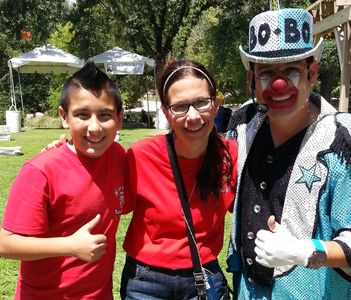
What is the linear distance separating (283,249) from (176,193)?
0.65 m

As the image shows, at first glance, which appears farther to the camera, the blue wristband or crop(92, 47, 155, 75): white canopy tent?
crop(92, 47, 155, 75): white canopy tent

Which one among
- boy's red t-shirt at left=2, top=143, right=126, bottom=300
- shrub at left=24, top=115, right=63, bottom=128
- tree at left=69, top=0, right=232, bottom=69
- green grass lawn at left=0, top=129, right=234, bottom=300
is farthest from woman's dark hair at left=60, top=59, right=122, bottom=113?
tree at left=69, top=0, right=232, bottom=69

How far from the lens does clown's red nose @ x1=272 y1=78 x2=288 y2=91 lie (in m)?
1.97

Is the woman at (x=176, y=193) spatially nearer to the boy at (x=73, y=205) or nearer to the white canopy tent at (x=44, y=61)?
the boy at (x=73, y=205)

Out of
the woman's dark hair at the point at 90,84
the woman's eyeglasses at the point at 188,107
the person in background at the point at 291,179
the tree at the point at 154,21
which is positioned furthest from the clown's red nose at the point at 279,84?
the tree at the point at 154,21

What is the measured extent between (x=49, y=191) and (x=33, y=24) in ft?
55.2

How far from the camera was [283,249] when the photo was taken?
1.68 meters

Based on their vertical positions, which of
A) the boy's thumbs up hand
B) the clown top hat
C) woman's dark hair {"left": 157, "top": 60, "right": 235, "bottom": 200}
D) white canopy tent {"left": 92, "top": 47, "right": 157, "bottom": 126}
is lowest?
white canopy tent {"left": 92, "top": 47, "right": 157, "bottom": 126}

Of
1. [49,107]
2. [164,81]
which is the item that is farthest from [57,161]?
[49,107]

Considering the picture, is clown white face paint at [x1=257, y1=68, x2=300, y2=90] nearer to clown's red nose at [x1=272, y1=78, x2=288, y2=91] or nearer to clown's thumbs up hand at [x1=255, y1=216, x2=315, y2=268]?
clown's red nose at [x1=272, y1=78, x2=288, y2=91]

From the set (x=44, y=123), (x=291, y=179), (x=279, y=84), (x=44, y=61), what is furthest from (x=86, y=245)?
(x=44, y=123)

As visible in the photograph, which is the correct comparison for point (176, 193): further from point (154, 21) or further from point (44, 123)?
point (154, 21)

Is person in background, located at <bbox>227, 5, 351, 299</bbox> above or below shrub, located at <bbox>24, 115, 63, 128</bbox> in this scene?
above

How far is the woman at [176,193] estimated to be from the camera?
2.18m
